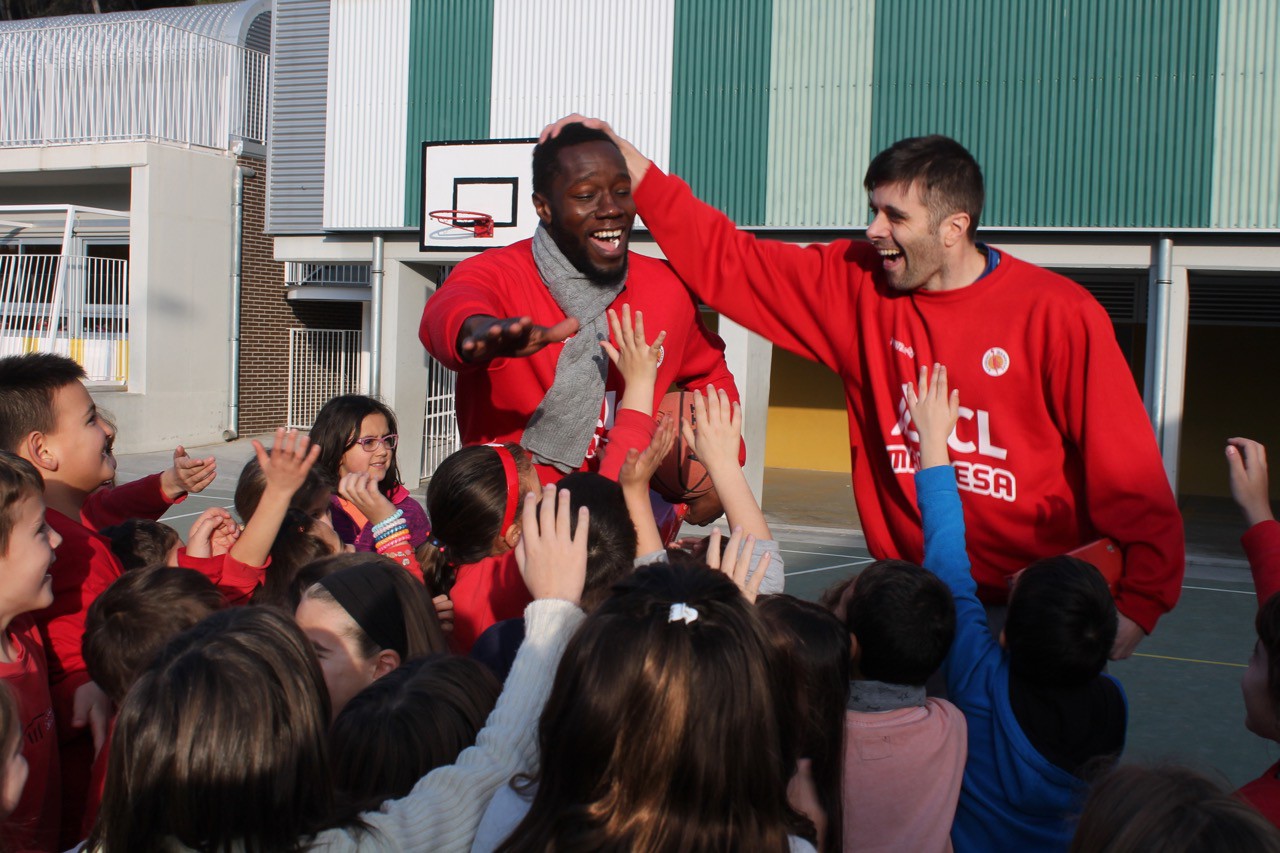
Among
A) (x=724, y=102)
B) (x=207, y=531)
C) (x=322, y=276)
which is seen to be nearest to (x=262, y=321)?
(x=322, y=276)

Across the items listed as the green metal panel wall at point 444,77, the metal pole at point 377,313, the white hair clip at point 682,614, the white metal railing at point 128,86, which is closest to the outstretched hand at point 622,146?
the white hair clip at point 682,614

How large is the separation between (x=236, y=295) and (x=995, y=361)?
62.1 ft

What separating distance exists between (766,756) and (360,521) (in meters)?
3.93

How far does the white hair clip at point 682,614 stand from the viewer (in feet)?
5.84

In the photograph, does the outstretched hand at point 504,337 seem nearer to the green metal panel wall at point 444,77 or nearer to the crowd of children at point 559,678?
the crowd of children at point 559,678

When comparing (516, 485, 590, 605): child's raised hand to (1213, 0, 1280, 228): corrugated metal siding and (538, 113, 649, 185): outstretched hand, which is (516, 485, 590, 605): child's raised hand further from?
(1213, 0, 1280, 228): corrugated metal siding

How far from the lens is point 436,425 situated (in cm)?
1809

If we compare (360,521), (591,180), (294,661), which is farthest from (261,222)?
(294,661)

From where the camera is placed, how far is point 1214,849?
1651mm

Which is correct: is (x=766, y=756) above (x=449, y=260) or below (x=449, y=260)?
below

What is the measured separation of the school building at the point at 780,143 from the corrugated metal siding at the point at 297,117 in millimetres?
41

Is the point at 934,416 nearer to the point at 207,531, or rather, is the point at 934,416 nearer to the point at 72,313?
the point at 207,531

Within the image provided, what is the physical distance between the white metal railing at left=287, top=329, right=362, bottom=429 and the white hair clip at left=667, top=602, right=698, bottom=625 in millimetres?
20198

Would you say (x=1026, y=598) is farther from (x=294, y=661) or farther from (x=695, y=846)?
(x=294, y=661)
